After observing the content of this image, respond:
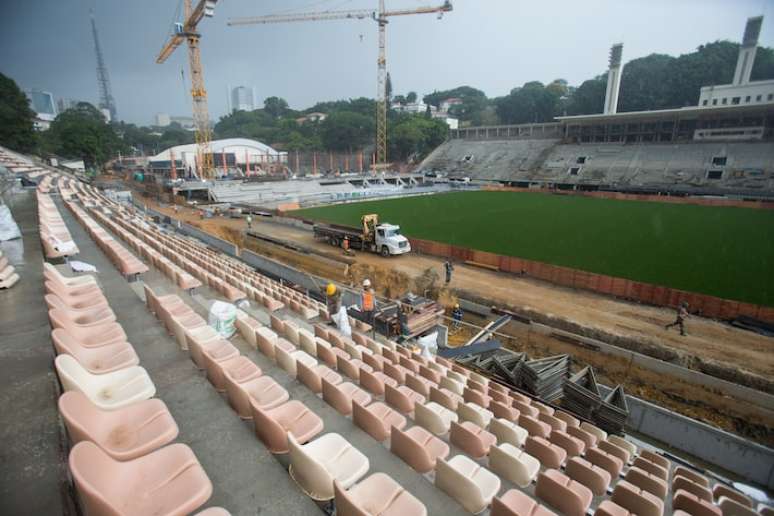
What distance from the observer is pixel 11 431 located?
3.09 metres

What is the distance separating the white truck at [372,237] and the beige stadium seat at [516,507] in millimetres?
19987

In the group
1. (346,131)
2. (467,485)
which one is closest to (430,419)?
(467,485)

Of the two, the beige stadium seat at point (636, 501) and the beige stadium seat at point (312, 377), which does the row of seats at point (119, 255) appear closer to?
the beige stadium seat at point (312, 377)

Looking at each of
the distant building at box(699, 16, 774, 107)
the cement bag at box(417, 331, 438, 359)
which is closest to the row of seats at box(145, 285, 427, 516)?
the cement bag at box(417, 331, 438, 359)

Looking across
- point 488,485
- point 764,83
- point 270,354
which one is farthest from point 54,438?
point 764,83

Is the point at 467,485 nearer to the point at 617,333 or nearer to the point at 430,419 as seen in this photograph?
the point at 430,419

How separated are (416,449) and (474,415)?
194 centimetres

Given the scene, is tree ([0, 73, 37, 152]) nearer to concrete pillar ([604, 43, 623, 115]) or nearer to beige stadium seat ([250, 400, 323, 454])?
beige stadium seat ([250, 400, 323, 454])

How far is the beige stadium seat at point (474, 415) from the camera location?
532cm

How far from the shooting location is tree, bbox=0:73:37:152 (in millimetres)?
43812

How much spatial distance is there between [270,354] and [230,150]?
8419cm

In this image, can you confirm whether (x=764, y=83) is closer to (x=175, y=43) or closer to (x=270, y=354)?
(x=270, y=354)

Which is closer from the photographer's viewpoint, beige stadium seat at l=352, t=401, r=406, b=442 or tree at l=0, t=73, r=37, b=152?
beige stadium seat at l=352, t=401, r=406, b=442

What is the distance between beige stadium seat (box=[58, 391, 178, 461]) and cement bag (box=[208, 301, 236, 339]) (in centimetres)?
306
